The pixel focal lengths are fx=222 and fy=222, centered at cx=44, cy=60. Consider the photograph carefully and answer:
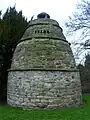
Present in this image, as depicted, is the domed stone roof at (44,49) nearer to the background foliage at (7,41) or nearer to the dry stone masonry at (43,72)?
the dry stone masonry at (43,72)

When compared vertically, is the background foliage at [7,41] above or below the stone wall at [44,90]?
above

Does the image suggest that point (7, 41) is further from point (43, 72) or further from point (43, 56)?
point (43, 72)

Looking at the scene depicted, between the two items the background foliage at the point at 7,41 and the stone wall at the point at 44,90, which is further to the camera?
the background foliage at the point at 7,41

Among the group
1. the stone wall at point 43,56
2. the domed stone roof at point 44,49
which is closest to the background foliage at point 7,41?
the domed stone roof at point 44,49

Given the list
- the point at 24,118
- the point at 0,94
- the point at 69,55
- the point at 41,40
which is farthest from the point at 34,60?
the point at 0,94

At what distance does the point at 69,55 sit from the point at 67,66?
111 centimetres

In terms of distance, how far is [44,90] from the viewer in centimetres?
1349

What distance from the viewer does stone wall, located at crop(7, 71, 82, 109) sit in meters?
13.5

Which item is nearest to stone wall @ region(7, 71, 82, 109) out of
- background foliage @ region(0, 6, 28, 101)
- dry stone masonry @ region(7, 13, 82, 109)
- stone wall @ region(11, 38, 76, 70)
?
dry stone masonry @ region(7, 13, 82, 109)

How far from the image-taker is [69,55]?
15.4 m

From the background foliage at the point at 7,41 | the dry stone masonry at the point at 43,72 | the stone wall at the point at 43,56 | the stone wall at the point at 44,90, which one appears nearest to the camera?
the stone wall at the point at 44,90

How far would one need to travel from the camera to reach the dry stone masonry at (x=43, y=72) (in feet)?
44.5

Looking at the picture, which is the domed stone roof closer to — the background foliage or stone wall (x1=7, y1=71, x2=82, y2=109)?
stone wall (x1=7, y1=71, x2=82, y2=109)

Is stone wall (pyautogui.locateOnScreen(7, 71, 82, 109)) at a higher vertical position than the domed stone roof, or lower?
lower
